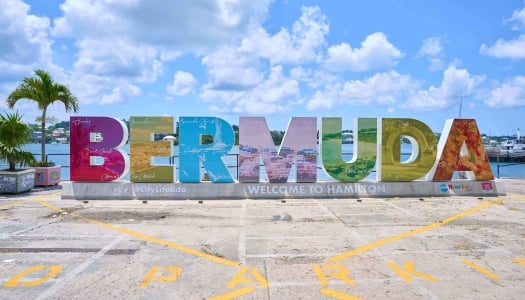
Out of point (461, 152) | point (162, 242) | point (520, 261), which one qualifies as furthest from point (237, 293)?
point (461, 152)

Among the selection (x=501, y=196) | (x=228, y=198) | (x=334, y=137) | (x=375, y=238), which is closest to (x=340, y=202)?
(x=334, y=137)

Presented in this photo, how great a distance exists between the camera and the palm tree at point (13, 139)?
16.0 m

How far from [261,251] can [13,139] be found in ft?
42.6

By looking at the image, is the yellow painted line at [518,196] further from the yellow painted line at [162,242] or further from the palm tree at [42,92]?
the palm tree at [42,92]

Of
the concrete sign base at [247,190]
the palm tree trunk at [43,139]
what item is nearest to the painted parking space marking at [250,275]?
the concrete sign base at [247,190]

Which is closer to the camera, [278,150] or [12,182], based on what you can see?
[278,150]

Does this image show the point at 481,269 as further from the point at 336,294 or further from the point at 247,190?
the point at 247,190

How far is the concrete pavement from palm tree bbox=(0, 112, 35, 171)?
3.73 m

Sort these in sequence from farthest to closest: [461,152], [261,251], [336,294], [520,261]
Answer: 1. [461,152]
2. [261,251]
3. [520,261]
4. [336,294]

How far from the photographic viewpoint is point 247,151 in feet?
50.1

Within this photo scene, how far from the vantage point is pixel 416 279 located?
6410 mm

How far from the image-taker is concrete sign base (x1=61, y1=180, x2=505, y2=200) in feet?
48.8

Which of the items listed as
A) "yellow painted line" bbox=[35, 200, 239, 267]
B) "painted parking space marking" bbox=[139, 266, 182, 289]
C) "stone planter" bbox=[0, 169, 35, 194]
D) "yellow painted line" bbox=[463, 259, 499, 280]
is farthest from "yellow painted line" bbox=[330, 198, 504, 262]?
"stone planter" bbox=[0, 169, 35, 194]

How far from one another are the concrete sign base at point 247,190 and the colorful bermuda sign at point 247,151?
0.27m
